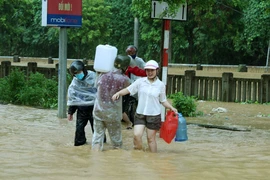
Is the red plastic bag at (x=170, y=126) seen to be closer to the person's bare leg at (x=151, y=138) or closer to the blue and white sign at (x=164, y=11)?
the person's bare leg at (x=151, y=138)

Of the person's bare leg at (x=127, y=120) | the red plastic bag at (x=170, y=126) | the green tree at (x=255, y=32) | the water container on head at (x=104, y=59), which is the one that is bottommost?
the person's bare leg at (x=127, y=120)

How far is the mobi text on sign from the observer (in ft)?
44.1

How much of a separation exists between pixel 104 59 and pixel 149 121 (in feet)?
3.72

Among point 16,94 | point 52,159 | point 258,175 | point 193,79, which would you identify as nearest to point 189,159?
point 258,175

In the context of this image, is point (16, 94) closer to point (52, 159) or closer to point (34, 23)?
point (52, 159)

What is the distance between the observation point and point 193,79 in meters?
20.4

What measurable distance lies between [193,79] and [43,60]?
34.4m

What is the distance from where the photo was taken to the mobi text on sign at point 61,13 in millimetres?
13438

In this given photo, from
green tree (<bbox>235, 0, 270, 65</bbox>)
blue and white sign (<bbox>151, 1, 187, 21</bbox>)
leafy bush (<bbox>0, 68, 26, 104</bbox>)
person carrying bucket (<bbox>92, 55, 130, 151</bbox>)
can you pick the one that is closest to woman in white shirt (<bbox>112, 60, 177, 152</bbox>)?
person carrying bucket (<bbox>92, 55, 130, 151</bbox>)

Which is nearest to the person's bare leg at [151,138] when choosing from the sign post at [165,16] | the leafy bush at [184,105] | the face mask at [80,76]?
the face mask at [80,76]

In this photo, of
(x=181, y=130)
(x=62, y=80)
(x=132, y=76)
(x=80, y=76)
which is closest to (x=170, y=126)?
(x=181, y=130)

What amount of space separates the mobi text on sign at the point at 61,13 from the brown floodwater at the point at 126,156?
2199 millimetres

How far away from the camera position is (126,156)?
848 centimetres

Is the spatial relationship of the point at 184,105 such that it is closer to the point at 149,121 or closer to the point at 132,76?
the point at 132,76
